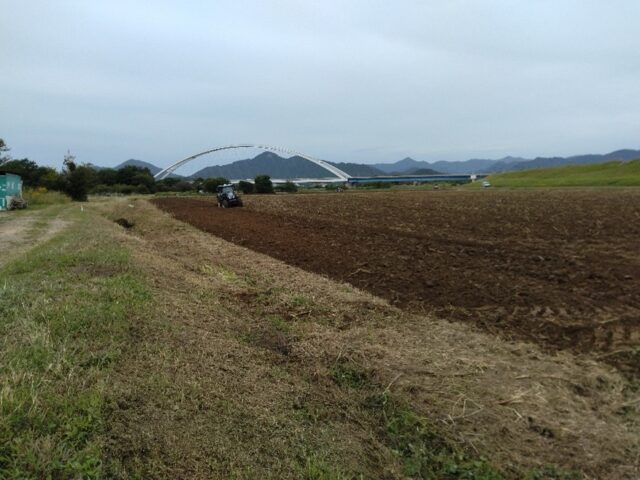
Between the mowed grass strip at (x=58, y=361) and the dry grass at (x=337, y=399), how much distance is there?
214mm

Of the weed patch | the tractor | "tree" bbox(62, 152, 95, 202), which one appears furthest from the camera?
"tree" bbox(62, 152, 95, 202)

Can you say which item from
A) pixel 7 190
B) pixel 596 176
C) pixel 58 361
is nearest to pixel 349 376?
pixel 58 361

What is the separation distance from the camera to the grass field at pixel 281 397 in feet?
10.5

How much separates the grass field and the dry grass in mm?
16

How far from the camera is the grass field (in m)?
3.21

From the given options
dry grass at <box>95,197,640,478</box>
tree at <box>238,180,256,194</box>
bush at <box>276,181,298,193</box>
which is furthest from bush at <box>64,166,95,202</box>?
bush at <box>276,181,298,193</box>

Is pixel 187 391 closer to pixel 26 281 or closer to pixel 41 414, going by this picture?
pixel 41 414

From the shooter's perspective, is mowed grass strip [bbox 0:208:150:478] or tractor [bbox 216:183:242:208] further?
tractor [bbox 216:183:242:208]

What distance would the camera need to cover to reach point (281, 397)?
165 inches

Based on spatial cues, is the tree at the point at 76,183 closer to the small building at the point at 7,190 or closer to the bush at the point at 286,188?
the small building at the point at 7,190

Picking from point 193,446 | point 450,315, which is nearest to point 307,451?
point 193,446

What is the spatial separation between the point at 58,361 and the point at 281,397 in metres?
2.02

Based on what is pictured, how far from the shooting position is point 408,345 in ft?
18.6

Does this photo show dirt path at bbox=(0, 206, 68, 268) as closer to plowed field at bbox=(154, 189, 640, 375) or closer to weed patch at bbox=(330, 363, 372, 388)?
plowed field at bbox=(154, 189, 640, 375)
